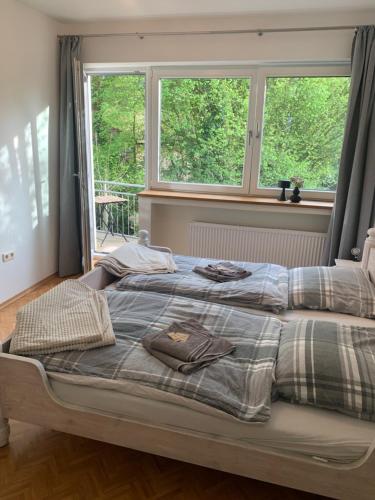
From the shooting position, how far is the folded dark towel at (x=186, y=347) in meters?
1.63

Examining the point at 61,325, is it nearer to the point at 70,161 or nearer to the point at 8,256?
the point at 8,256

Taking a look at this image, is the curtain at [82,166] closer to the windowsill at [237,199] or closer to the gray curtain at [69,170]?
the gray curtain at [69,170]

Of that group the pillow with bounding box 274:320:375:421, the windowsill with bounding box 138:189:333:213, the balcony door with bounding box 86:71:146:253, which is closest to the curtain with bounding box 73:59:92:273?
the balcony door with bounding box 86:71:146:253

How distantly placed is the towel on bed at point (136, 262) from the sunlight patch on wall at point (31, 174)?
1.26 meters

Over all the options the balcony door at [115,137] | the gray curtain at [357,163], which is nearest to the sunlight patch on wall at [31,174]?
the balcony door at [115,137]

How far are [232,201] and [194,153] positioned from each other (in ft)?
2.33

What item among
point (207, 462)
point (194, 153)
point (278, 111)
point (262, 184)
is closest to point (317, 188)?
point (262, 184)

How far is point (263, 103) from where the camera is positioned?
359 centimetres

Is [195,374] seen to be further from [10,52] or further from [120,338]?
[10,52]

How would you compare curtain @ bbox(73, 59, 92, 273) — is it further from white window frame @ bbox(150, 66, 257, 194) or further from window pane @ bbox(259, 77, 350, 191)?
window pane @ bbox(259, 77, 350, 191)

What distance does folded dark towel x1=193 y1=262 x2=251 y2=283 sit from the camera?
2.57 m

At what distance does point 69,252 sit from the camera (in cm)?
403

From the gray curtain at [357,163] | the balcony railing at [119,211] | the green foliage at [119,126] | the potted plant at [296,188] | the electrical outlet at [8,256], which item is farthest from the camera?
the balcony railing at [119,211]

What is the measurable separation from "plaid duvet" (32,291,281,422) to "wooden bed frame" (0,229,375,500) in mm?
126
